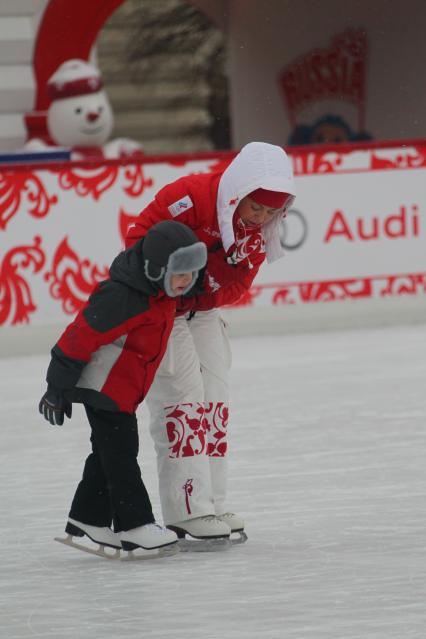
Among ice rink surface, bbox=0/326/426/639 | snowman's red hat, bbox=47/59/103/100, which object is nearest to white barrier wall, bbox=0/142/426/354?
ice rink surface, bbox=0/326/426/639

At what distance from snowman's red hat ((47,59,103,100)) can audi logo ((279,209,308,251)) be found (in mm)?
2891

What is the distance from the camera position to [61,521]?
362 cm

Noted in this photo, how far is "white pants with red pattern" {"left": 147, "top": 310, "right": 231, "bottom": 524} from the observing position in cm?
325

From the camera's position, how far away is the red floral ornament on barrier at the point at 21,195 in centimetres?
738

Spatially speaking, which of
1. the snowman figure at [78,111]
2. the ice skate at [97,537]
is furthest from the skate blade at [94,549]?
the snowman figure at [78,111]

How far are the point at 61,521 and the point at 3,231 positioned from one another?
12.9 feet

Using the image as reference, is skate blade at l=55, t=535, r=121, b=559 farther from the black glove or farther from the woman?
the black glove

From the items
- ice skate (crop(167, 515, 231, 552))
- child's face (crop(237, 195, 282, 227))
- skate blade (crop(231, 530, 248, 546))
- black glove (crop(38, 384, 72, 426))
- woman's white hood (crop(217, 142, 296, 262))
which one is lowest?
skate blade (crop(231, 530, 248, 546))

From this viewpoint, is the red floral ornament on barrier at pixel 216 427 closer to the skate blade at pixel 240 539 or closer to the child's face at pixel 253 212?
the skate blade at pixel 240 539

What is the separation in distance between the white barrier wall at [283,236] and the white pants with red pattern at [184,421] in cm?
407

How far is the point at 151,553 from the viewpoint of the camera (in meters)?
3.17

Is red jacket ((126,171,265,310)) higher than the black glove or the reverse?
higher

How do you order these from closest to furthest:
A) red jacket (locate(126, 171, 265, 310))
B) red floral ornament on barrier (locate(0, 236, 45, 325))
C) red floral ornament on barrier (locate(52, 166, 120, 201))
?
red jacket (locate(126, 171, 265, 310))
red floral ornament on barrier (locate(0, 236, 45, 325))
red floral ornament on barrier (locate(52, 166, 120, 201))

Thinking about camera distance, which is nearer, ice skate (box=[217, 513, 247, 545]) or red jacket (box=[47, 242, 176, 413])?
red jacket (box=[47, 242, 176, 413])
